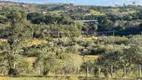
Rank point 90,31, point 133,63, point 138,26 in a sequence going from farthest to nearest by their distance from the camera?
point 90,31, point 138,26, point 133,63

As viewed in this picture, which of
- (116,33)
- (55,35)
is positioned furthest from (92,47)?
(116,33)

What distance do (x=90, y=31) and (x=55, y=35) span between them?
19933 millimetres

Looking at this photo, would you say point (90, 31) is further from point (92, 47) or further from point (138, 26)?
point (92, 47)

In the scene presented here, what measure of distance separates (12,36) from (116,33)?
63783 mm

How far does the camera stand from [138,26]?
3620 inches

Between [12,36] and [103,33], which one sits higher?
[12,36]

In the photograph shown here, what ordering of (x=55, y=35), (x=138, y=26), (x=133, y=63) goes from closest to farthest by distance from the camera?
(x=133, y=63), (x=55, y=35), (x=138, y=26)

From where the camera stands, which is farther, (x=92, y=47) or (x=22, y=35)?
(x=92, y=47)

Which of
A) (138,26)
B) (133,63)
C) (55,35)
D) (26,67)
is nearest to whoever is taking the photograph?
(133,63)

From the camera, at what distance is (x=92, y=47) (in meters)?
63.3

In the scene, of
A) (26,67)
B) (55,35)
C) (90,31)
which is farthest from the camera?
(90,31)

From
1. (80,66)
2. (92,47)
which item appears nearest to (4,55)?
(80,66)

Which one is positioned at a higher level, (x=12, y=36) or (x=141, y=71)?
(x=12, y=36)

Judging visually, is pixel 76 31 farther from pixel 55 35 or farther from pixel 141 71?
pixel 141 71
